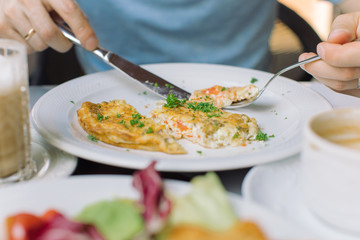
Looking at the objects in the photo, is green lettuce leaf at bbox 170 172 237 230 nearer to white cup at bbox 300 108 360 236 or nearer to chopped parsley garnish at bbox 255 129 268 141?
white cup at bbox 300 108 360 236

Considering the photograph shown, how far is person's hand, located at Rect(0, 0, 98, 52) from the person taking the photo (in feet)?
4.97

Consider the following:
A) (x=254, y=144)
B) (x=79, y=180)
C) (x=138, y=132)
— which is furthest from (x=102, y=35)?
(x=79, y=180)

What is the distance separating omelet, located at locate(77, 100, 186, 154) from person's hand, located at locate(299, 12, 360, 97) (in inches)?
22.0

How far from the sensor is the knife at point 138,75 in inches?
62.9

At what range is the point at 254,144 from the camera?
129cm

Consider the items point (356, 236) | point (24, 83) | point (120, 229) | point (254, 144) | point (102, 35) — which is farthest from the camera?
point (102, 35)

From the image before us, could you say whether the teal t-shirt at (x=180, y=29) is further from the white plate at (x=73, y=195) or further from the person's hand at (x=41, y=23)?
the white plate at (x=73, y=195)

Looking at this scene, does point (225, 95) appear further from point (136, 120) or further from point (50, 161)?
point (50, 161)

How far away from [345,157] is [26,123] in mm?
733

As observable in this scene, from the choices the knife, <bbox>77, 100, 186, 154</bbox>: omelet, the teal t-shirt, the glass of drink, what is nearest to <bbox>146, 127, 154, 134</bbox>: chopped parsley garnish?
<bbox>77, 100, 186, 154</bbox>: omelet

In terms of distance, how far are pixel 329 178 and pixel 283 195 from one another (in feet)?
0.52

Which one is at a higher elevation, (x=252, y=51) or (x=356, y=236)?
(x=356, y=236)

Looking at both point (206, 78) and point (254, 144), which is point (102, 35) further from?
point (254, 144)

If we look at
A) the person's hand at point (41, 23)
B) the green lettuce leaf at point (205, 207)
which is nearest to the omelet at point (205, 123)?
the person's hand at point (41, 23)
